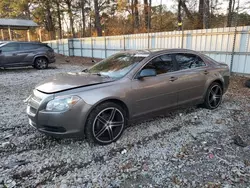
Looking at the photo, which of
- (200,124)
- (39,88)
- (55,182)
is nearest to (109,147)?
(55,182)

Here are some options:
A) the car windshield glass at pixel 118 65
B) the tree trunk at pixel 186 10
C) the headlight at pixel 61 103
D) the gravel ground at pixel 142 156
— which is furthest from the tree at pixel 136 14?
the headlight at pixel 61 103

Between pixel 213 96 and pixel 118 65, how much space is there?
8.45 feet

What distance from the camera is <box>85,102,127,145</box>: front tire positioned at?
2990 mm

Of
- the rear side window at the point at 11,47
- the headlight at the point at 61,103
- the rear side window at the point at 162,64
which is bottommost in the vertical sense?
the headlight at the point at 61,103

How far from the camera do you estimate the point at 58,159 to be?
2816mm

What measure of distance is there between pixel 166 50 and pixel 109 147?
2.24 m

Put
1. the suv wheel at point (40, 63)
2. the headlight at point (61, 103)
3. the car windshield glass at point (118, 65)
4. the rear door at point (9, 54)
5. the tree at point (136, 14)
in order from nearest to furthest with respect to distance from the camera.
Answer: the headlight at point (61, 103), the car windshield glass at point (118, 65), the rear door at point (9, 54), the suv wheel at point (40, 63), the tree at point (136, 14)

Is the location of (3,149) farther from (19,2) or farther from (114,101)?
(19,2)

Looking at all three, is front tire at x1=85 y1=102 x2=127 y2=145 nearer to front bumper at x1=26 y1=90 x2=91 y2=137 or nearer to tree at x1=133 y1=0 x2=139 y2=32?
front bumper at x1=26 y1=90 x2=91 y2=137

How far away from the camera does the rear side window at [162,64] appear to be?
11.9 feet

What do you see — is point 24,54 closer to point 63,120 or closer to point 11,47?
point 11,47

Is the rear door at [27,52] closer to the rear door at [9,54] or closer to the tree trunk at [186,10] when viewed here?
the rear door at [9,54]

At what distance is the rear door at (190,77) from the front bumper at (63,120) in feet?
6.89

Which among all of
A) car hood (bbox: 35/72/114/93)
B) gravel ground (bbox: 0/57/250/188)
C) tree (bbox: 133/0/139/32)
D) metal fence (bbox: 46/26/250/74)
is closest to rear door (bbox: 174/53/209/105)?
gravel ground (bbox: 0/57/250/188)
